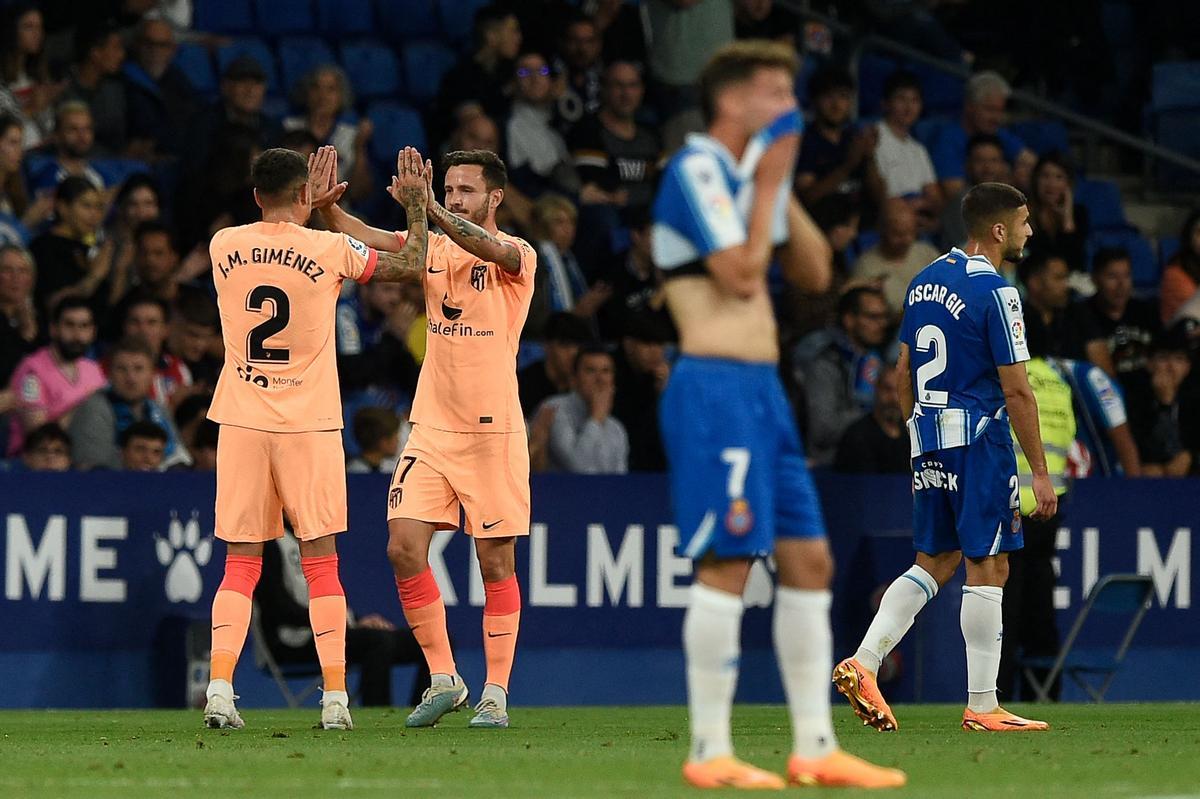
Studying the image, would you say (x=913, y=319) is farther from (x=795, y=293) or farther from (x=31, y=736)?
(x=795, y=293)

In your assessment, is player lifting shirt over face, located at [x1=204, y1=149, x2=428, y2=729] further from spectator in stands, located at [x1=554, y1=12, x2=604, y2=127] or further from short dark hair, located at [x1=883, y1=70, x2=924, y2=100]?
short dark hair, located at [x1=883, y1=70, x2=924, y2=100]

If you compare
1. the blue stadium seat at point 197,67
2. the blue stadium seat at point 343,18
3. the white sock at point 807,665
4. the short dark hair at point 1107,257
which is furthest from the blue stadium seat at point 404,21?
the white sock at point 807,665

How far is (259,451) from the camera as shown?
943cm

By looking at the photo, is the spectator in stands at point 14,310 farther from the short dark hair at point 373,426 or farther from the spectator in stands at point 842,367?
the spectator in stands at point 842,367

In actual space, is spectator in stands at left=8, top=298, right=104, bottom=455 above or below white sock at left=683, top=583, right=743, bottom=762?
above

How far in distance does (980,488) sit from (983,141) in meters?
8.54

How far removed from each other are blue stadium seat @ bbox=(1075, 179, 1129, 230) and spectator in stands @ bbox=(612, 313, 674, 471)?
5685 mm

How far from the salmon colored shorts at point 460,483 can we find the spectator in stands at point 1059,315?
5163mm

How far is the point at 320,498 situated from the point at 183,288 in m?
5.34

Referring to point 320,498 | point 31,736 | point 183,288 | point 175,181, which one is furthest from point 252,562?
point 175,181

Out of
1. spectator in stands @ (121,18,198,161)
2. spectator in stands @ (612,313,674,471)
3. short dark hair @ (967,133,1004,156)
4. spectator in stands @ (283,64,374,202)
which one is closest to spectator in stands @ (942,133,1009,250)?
short dark hair @ (967,133,1004,156)

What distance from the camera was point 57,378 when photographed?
13.5 meters

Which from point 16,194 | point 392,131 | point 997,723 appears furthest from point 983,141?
point 997,723

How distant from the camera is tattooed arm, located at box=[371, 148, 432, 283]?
30.5ft
